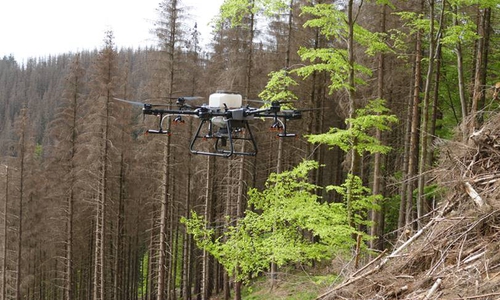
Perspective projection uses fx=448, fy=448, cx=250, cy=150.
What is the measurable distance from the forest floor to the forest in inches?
18.7

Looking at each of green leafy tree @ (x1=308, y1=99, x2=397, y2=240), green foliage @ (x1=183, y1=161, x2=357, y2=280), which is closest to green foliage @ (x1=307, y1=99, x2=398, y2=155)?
green leafy tree @ (x1=308, y1=99, x2=397, y2=240)

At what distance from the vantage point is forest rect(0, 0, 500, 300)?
1084 cm

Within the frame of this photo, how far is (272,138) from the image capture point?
73.0 feet

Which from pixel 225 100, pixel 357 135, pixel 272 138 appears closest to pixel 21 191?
pixel 272 138

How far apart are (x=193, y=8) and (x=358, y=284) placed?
43.0 feet

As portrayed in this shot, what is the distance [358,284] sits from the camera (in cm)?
660

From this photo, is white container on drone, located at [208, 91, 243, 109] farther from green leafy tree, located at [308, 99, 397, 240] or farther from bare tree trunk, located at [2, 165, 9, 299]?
bare tree trunk, located at [2, 165, 9, 299]

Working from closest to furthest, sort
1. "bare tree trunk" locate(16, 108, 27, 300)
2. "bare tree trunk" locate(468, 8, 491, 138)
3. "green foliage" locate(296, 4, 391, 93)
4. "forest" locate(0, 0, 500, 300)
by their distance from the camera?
1. "bare tree trunk" locate(468, 8, 491, 138)
2. "green foliage" locate(296, 4, 391, 93)
3. "forest" locate(0, 0, 500, 300)
4. "bare tree trunk" locate(16, 108, 27, 300)

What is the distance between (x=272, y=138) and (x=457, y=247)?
54.4ft

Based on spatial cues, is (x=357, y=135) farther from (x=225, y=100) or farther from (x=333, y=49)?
(x=225, y=100)

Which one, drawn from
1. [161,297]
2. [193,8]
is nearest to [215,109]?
[193,8]

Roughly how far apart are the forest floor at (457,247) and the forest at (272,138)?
1.56 ft

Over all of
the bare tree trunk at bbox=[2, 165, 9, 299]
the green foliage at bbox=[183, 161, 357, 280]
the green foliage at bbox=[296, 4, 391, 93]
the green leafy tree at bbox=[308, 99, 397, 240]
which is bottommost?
the bare tree trunk at bbox=[2, 165, 9, 299]

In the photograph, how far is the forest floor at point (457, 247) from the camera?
511 centimetres
